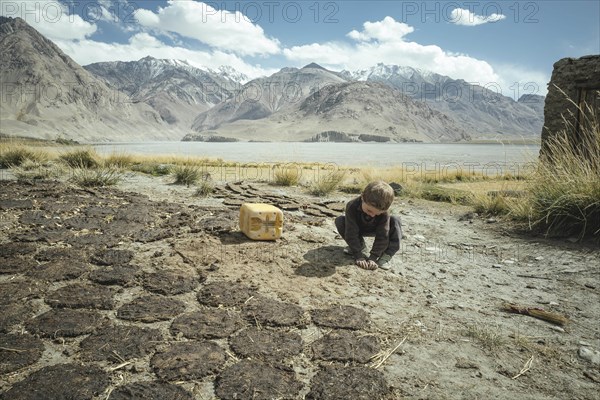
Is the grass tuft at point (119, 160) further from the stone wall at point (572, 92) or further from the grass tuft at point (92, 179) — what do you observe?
the stone wall at point (572, 92)

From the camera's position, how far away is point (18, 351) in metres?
2.14

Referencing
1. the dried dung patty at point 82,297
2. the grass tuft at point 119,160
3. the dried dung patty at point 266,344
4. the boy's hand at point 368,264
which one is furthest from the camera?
the grass tuft at point 119,160

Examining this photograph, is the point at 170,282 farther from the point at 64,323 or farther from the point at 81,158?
the point at 81,158

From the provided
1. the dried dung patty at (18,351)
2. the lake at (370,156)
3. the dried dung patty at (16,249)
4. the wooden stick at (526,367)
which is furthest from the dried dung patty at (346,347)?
the lake at (370,156)

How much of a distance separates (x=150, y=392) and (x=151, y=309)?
92 cm

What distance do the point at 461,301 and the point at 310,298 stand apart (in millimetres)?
1289

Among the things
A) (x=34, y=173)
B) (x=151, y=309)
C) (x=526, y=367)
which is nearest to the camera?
(x=526, y=367)

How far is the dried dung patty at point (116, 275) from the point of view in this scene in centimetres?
317

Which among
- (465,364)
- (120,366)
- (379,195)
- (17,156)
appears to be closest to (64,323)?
(120,366)

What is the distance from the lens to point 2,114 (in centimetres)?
11231

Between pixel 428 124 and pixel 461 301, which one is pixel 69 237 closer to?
pixel 461 301

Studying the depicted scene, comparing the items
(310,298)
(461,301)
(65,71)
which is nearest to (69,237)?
(310,298)

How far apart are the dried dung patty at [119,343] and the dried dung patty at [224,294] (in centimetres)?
56

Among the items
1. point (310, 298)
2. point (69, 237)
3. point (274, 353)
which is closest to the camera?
point (274, 353)
